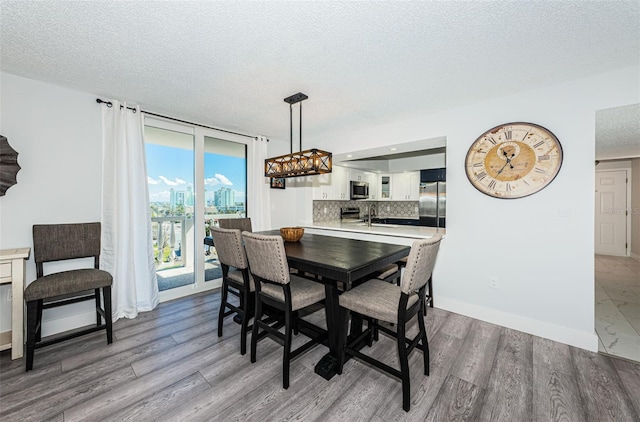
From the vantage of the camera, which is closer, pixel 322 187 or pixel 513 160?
pixel 513 160

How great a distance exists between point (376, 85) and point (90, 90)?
2.86m

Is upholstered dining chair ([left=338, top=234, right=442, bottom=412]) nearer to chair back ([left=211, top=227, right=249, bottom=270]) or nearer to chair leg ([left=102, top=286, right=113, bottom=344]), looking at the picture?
chair back ([left=211, top=227, right=249, bottom=270])

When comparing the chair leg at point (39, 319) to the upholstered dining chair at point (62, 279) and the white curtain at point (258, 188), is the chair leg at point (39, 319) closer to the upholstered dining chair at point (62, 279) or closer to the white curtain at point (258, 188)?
the upholstered dining chair at point (62, 279)

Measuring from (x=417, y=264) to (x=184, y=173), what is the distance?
3247mm

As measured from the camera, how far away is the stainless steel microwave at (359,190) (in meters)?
5.55

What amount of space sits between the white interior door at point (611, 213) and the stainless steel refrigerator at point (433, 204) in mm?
4386

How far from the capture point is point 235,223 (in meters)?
3.78

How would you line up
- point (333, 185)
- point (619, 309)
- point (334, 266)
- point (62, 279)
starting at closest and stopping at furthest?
point (334, 266) → point (62, 279) → point (619, 309) → point (333, 185)

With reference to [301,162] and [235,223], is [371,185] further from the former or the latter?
[301,162]

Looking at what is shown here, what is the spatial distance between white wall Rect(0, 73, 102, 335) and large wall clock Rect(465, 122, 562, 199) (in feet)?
13.5

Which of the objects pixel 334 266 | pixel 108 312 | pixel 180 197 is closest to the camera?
pixel 334 266

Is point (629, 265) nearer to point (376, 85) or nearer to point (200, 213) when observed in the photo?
point (376, 85)

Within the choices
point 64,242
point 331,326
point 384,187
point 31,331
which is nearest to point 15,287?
point 31,331

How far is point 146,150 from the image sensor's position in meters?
3.27
